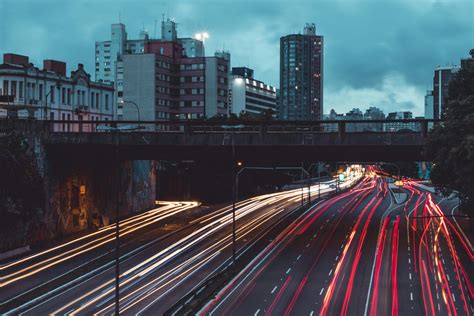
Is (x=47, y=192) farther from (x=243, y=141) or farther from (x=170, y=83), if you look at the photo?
(x=170, y=83)

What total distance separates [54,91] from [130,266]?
6322 centimetres

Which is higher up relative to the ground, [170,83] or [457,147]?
[170,83]

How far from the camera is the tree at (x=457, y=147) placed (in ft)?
158

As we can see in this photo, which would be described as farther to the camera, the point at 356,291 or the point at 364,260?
the point at 364,260

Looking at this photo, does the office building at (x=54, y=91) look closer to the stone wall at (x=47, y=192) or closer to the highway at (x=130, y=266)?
the stone wall at (x=47, y=192)

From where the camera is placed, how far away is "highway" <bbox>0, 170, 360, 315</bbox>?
3888 centimetres

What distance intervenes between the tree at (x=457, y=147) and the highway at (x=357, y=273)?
260 inches

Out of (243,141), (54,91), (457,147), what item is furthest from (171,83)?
(457,147)

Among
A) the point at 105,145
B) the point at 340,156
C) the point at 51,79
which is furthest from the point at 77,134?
the point at 51,79

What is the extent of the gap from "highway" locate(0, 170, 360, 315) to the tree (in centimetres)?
1956

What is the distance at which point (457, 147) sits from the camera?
4866 centimetres

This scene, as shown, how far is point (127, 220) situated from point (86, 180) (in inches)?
406

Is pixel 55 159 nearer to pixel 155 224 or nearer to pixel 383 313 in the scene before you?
pixel 155 224

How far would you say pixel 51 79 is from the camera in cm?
10525
